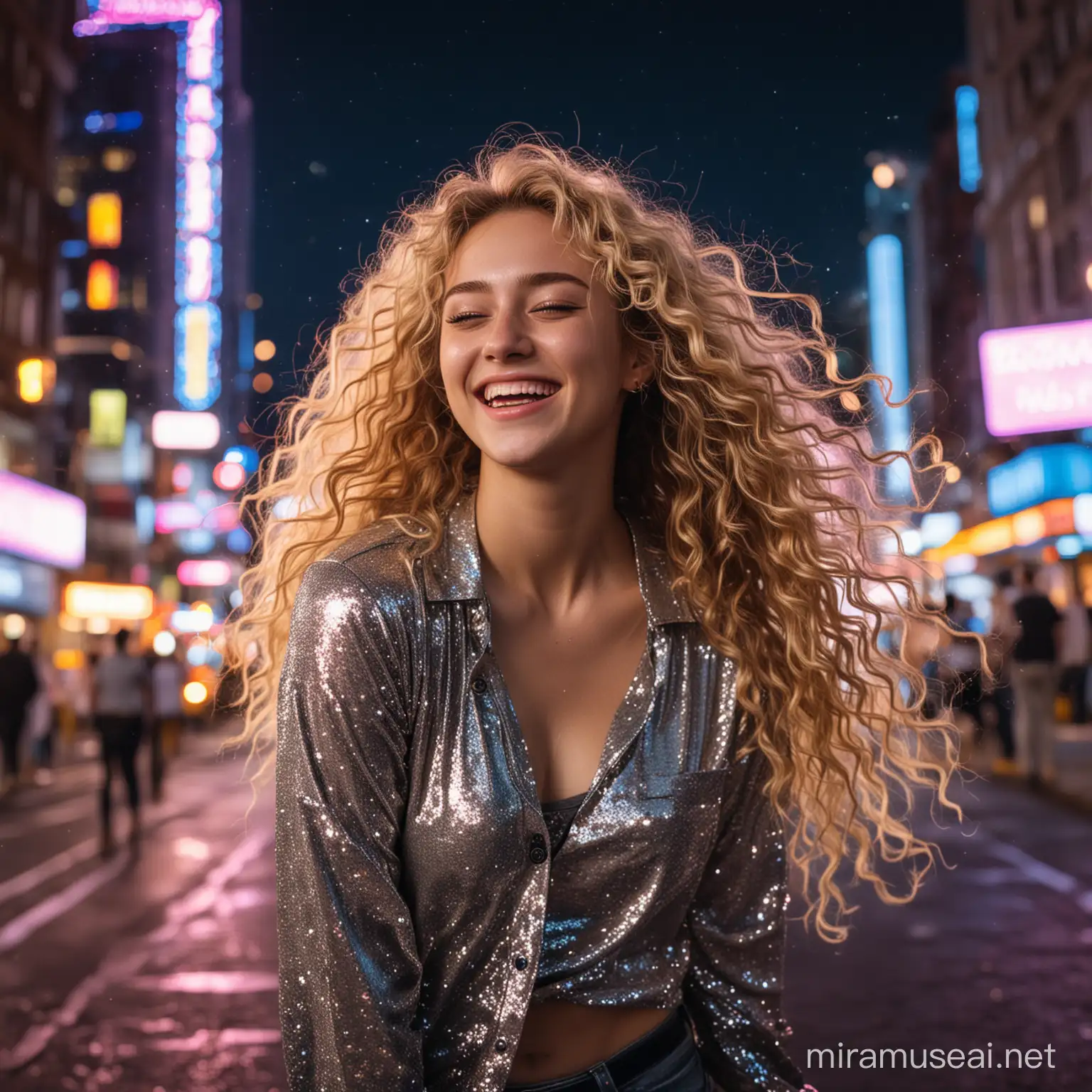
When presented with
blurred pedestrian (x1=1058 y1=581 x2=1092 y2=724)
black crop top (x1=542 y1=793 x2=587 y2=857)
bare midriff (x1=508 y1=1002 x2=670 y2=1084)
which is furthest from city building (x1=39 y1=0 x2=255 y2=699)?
blurred pedestrian (x1=1058 y1=581 x2=1092 y2=724)

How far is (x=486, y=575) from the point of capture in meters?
1.44

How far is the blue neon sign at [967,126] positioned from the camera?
3578 millimetres

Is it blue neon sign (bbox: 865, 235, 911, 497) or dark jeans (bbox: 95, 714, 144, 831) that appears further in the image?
blue neon sign (bbox: 865, 235, 911, 497)

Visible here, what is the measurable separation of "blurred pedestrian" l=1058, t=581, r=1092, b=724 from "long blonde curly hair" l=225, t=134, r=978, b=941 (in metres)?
3.89

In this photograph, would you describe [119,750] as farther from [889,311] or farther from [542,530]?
[889,311]

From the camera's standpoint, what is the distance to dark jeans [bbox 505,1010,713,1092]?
1313 mm

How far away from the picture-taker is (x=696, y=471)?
5.35 ft

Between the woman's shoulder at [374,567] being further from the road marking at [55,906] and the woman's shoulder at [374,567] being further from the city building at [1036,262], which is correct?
the road marking at [55,906]

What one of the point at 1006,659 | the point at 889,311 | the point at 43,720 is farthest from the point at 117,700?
the point at 889,311

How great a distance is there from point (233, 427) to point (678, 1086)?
1.76m

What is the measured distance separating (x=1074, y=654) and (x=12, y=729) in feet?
19.4

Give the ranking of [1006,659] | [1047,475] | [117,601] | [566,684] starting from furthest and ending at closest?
[1006,659], [117,601], [1047,475], [566,684]

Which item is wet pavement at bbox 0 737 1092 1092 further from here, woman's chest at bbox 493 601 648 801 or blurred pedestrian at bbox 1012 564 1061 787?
woman's chest at bbox 493 601 648 801

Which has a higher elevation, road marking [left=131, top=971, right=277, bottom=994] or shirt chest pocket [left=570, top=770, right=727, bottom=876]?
shirt chest pocket [left=570, top=770, right=727, bottom=876]
